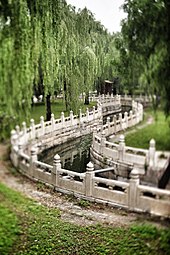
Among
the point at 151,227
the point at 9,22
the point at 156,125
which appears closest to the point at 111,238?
the point at 151,227

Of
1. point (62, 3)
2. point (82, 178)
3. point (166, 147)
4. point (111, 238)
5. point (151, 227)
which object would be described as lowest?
point (111, 238)

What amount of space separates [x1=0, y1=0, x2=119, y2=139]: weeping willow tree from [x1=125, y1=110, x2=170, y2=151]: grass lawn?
52 cm

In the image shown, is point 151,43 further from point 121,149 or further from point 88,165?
point 88,165

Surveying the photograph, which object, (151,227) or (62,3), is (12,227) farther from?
(62,3)

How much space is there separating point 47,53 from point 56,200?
1.14 metres

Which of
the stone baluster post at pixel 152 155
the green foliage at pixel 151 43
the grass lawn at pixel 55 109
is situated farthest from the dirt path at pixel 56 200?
the green foliage at pixel 151 43

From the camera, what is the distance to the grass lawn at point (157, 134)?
8.34ft

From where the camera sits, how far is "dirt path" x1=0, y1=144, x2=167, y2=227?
2.85m

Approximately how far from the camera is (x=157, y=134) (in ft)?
8.39

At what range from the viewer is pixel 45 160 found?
298 cm

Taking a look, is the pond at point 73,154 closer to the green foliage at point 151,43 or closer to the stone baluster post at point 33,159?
the stone baluster post at point 33,159

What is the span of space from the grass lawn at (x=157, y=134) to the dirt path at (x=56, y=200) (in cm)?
56

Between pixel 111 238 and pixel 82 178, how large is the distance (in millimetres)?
505

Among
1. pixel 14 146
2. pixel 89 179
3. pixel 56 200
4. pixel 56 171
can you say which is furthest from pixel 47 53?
pixel 56 200
